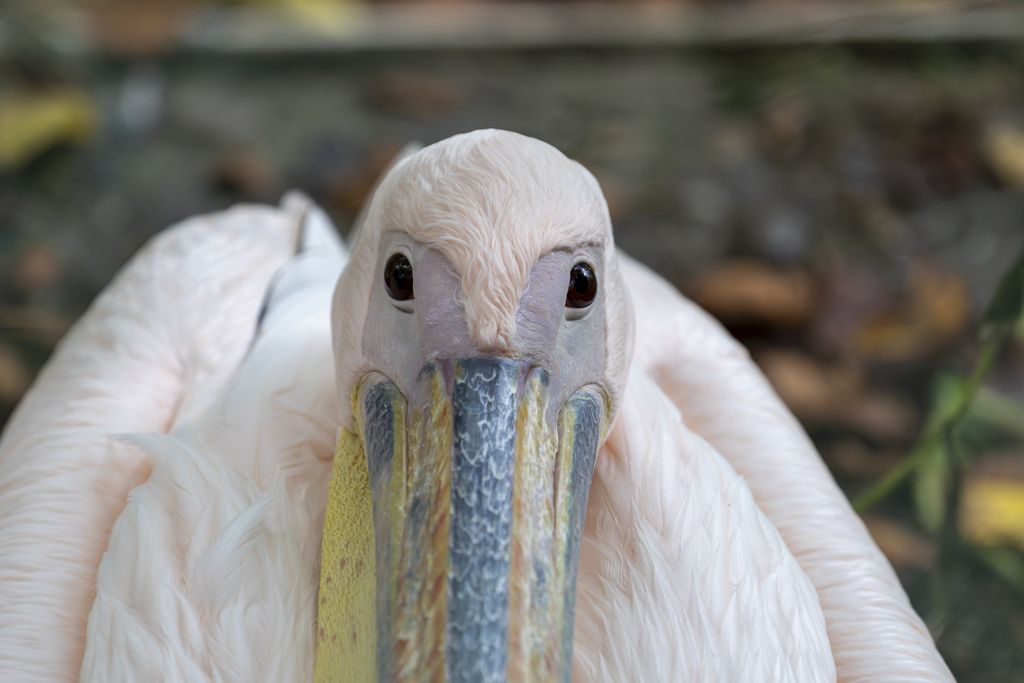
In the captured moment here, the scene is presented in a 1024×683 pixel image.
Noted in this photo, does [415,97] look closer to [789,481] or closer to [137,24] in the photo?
[137,24]

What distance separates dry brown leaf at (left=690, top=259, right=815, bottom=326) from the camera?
2994 mm

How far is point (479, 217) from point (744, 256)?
220 centimetres

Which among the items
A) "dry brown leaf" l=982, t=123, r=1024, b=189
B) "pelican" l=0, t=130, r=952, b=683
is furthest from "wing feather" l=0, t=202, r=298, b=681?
"dry brown leaf" l=982, t=123, r=1024, b=189

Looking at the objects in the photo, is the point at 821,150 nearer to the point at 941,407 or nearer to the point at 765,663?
the point at 941,407

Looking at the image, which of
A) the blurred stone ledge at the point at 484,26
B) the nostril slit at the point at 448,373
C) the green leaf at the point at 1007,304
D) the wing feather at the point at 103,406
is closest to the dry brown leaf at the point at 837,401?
the green leaf at the point at 1007,304

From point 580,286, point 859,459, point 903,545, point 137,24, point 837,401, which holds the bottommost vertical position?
point 903,545

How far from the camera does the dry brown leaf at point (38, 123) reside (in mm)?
3270

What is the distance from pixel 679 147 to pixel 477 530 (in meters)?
2.85

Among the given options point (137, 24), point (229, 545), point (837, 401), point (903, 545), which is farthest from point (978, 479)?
point (137, 24)

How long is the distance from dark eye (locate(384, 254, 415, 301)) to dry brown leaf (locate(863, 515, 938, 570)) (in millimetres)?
1796

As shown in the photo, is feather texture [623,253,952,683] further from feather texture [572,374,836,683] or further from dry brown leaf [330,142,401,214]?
dry brown leaf [330,142,401,214]

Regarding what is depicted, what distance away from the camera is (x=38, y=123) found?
3293 millimetres

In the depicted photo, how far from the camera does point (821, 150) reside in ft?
11.5

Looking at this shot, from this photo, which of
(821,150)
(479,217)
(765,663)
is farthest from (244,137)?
(765,663)
